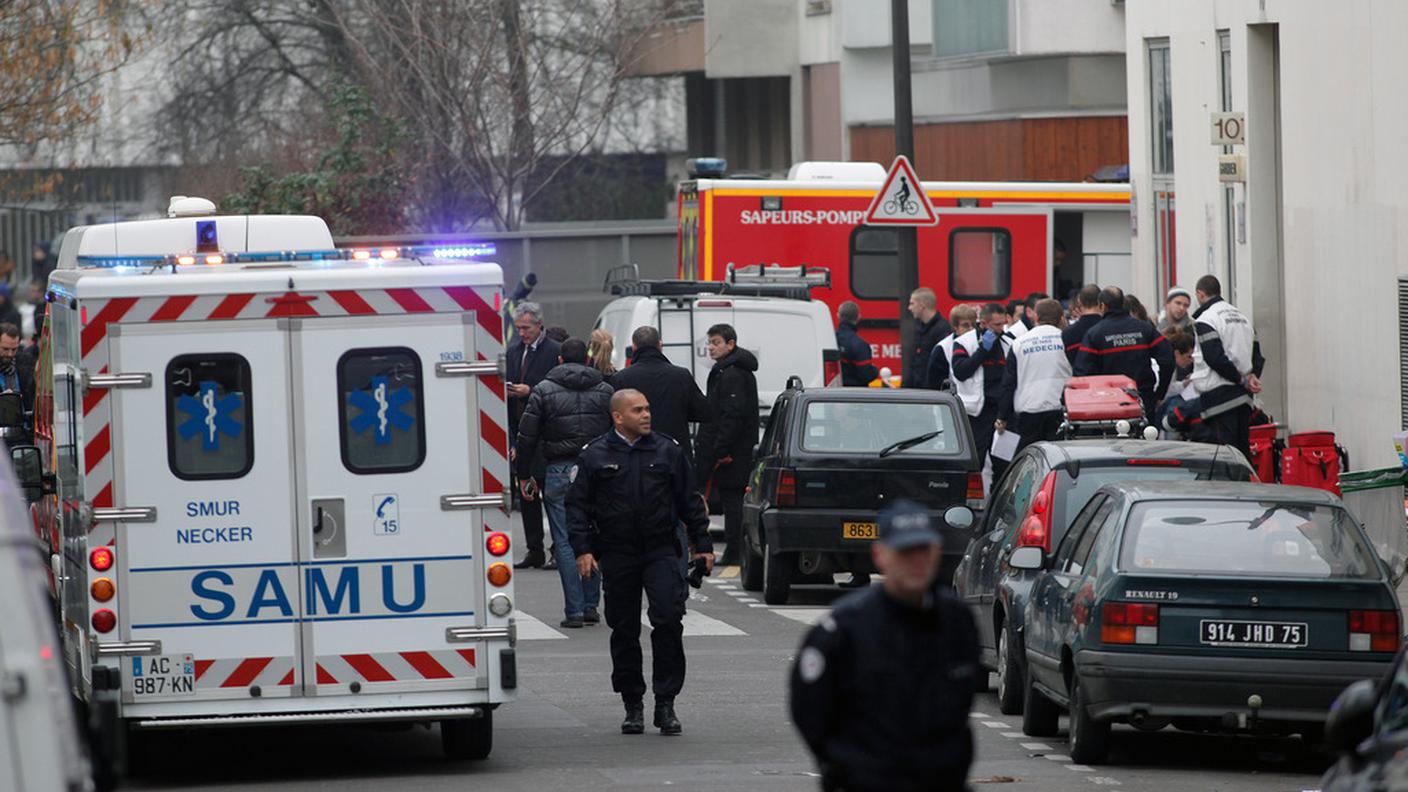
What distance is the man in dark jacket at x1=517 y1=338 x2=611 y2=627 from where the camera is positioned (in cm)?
1666

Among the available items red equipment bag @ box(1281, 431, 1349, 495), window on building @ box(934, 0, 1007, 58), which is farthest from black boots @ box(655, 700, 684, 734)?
window on building @ box(934, 0, 1007, 58)

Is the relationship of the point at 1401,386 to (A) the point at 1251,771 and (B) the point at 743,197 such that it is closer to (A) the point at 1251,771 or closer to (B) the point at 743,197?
(B) the point at 743,197

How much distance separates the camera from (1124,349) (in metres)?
19.6

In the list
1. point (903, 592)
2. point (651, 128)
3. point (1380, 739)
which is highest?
point (651, 128)

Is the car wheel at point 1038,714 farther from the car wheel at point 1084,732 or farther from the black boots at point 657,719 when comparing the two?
the black boots at point 657,719

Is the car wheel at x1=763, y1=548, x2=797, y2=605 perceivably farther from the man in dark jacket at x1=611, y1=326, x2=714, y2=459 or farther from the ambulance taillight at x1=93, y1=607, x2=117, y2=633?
the ambulance taillight at x1=93, y1=607, x2=117, y2=633

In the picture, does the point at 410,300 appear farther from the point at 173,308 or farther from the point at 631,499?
the point at 631,499

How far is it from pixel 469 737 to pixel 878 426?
22.4 feet

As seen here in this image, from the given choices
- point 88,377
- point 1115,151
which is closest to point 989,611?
point 88,377

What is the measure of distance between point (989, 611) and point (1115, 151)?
68.0ft

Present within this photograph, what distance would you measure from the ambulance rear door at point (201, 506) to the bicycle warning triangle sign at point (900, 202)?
12310mm

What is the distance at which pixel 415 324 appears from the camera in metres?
11.0

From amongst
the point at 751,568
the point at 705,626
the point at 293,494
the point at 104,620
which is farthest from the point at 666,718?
the point at 751,568

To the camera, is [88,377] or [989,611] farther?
[989,611]
